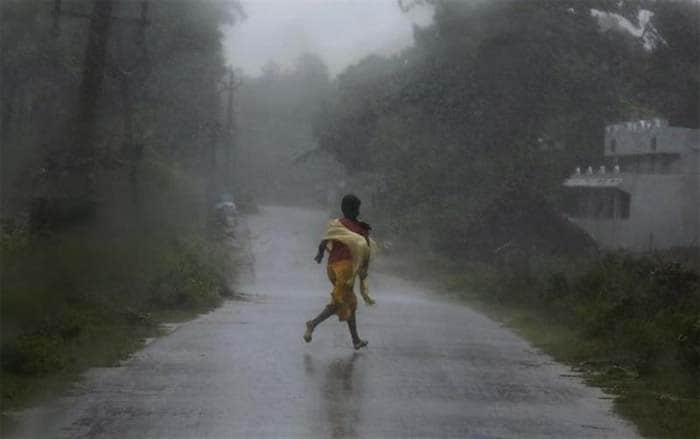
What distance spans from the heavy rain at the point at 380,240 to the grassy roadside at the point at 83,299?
52 mm

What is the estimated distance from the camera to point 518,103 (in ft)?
123

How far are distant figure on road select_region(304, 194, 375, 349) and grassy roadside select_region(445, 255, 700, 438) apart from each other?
2.44 metres

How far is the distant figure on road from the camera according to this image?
12281 mm

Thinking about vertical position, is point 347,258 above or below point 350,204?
below

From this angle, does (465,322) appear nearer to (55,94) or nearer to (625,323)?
(625,323)

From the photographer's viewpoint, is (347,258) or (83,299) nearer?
(347,258)

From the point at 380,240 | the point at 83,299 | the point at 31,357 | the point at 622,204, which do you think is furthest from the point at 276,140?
the point at 31,357

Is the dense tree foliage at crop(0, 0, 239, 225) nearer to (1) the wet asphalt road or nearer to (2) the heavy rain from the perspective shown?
(2) the heavy rain

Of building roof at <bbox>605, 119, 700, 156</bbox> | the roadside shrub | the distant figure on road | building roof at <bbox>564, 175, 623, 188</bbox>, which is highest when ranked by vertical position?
building roof at <bbox>605, 119, 700, 156</bbox>

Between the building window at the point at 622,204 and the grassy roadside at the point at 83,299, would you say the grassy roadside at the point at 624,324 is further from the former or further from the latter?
the building window at the point at 622,204

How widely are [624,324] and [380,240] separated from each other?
27710 millimetres

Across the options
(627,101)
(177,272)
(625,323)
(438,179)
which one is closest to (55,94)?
(438,179)

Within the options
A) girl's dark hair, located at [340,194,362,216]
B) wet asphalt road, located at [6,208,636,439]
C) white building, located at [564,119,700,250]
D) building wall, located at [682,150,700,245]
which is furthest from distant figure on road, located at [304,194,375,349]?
building wall, located at [682,150,700,245]

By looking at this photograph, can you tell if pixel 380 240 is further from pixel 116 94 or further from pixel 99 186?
pixel 99 186
